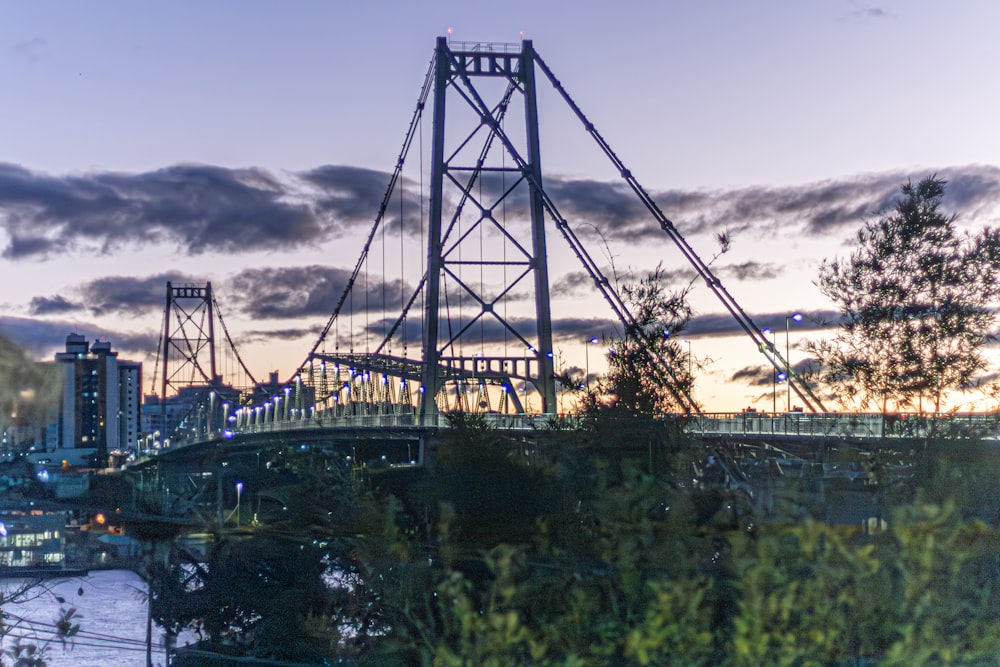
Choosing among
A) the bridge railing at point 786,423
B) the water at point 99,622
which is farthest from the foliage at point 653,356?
the water at point 99,622

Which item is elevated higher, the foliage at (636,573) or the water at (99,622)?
the foliage at (636,573)

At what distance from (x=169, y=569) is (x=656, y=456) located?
1715cm

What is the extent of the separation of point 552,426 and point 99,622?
120 feet

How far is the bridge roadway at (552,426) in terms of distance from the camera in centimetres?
1554

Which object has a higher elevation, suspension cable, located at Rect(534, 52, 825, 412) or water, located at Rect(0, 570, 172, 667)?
suspension cable, located at Rect(534, 52, 825, 412)

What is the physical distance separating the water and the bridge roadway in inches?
390

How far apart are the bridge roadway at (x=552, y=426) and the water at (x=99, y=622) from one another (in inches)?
390

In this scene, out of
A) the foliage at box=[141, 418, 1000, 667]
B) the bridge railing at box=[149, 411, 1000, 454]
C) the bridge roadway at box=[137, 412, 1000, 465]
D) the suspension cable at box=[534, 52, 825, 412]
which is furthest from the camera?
the suspension cable at box=[534, 52, 825, 412]

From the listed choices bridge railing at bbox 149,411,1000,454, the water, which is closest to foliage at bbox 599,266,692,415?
bridge railing at bbox 149,411,1000,454

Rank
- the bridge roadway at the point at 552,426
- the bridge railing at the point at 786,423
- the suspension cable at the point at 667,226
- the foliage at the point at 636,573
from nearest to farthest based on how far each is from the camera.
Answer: the foliage at the point at 636,573 < the bridge railing at the point at 786,423 < the bridge roadway at the point at 552,426 < the suspension cable at the point at 667,226

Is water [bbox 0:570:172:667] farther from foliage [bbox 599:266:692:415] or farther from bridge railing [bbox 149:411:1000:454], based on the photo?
foliage [bbox 599:266:692:415]

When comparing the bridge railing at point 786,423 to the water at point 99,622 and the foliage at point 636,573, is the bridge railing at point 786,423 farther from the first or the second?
the water at point 99,622

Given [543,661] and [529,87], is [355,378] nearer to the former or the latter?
[529,87]

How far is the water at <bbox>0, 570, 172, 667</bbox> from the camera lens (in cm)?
4572
